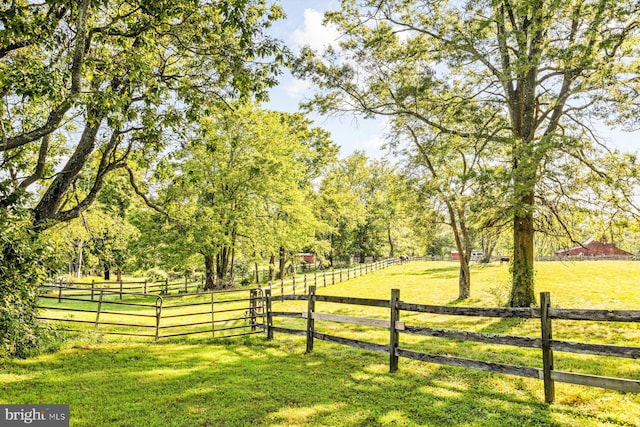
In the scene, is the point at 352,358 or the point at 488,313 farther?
the point at 352,358

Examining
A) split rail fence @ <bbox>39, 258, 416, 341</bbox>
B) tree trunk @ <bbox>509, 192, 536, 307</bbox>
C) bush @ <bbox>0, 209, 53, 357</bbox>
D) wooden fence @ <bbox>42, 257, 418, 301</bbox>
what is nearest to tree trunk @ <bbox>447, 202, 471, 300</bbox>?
tree trunk @ <bbox>509, 192, 536, 307</bbox>

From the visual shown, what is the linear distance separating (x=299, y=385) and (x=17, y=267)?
16.6ft

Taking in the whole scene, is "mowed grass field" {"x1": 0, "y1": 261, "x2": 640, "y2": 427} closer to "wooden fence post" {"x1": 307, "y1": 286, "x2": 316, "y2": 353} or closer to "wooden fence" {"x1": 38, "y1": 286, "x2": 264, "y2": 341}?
"wooden fence post" {"x1": 307, "y1": 286, "x2": 316, "y2": 353}

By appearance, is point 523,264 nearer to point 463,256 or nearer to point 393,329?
point 463,256

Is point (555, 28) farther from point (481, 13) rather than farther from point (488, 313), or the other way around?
point (488, 313)

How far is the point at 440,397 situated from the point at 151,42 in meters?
8.88

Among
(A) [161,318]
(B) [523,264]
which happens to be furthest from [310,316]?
(B) [523,264]

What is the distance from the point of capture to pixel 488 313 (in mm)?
5777

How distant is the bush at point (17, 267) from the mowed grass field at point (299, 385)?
45.6 inches

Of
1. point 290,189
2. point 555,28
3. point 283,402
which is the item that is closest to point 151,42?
point 283,402

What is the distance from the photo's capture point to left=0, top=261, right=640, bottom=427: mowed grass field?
4.97 metres


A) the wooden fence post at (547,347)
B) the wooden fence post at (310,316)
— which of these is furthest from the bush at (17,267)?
the wooden fence post at (547,347)

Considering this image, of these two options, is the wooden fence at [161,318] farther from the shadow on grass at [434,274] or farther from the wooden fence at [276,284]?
the shadow on grass at [434,274]

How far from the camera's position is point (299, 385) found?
6.25 meters
